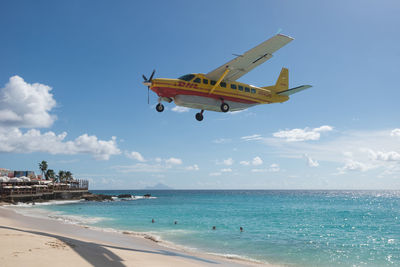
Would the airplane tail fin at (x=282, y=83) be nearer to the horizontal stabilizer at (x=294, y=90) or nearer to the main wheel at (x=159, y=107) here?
the horizontal stabilizer at (x=294, y=90)

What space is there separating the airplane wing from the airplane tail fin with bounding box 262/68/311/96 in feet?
11.8

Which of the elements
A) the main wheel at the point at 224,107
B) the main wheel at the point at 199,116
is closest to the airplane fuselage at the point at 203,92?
the main wheel at the point at 224,107

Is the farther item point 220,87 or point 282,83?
point 282,83

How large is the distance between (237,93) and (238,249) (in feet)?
40.1

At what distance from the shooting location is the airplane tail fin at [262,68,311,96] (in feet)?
56.5

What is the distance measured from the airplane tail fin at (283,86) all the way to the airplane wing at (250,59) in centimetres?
359

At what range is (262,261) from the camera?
1759 cm

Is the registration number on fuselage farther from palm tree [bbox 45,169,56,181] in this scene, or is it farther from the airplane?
palm tree [bbox 45,169,56,181]

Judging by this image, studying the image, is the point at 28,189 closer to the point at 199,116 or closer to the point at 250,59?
the point at 199,116

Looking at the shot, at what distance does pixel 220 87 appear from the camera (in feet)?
52.2

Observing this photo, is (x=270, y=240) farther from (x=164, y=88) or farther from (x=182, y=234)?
(x=164, y=88)

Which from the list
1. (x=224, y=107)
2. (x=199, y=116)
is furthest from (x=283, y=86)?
(x=199, y=116)

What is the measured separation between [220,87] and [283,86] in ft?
20.0

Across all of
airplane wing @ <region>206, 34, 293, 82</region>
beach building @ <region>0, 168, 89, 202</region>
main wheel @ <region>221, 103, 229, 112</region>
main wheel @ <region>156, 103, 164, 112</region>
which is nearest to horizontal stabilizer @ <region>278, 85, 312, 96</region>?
airplane wing @ <region>206, 34, 293, 82</region>
